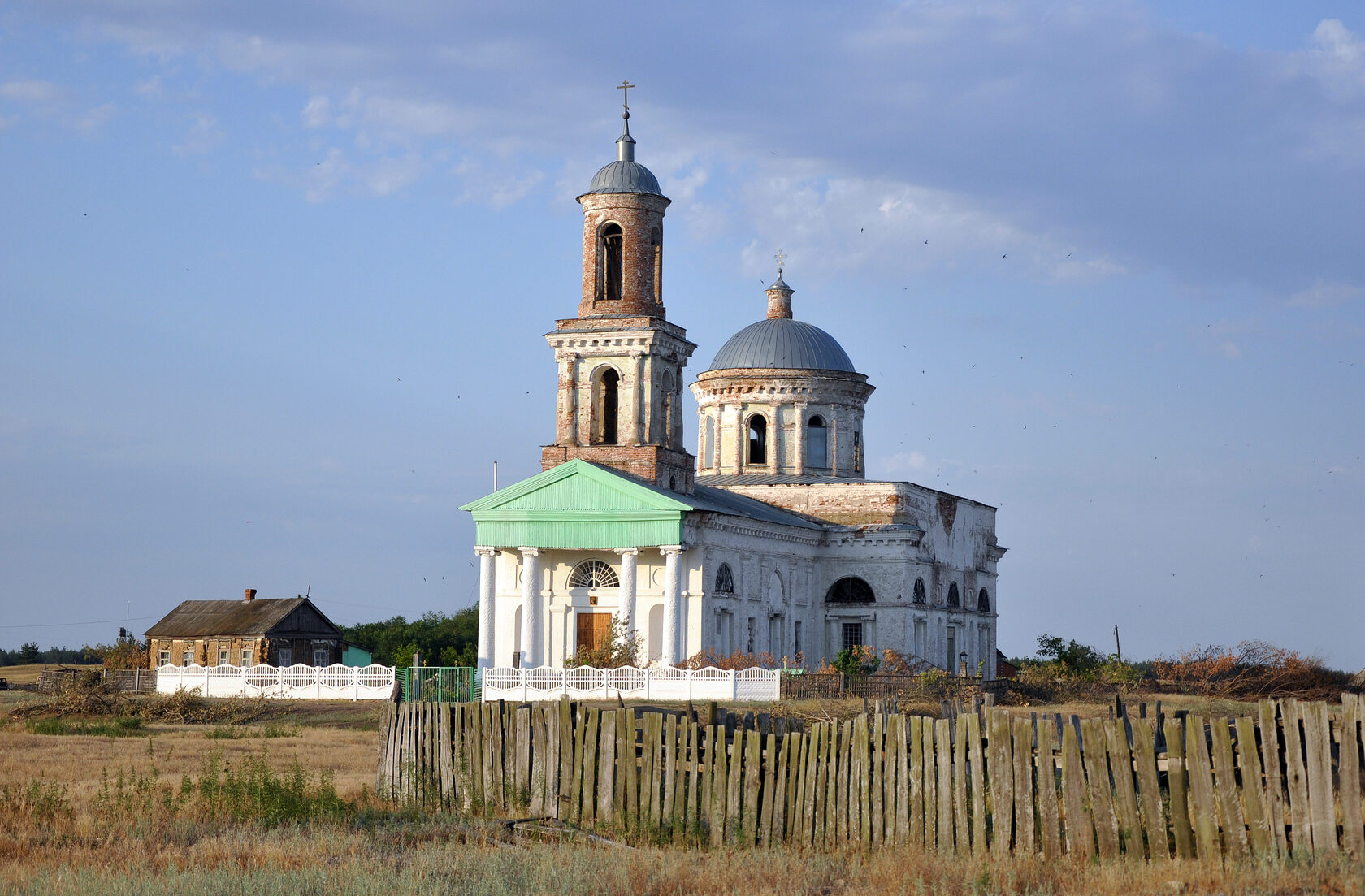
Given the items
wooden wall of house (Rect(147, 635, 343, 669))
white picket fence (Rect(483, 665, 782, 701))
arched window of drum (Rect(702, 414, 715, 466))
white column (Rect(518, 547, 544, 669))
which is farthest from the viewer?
arched window of drum (Rect(702, 414, 715, 466))

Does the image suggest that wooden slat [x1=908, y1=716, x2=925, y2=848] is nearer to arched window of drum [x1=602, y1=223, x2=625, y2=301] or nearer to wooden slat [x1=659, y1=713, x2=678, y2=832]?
wooden slat [x1=659, y1=713, x2=678, y2=832]

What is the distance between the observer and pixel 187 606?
5300 centimetres

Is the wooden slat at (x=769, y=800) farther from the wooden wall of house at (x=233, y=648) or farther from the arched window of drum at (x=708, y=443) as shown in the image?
the arched window of drum at (x=708, y=443)

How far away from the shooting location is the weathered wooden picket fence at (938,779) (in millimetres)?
11727

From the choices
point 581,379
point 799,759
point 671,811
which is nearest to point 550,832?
point 671,811

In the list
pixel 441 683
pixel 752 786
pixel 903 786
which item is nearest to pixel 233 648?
pixel 441 683

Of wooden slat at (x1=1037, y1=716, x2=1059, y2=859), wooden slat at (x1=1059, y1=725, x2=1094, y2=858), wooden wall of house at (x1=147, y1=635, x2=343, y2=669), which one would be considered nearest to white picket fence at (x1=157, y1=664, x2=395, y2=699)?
wooden wall of house at (x1=147, y1=635, x2=343, y2=669)

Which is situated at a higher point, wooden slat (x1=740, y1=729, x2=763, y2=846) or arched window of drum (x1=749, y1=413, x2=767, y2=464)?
arched window of drum (x1=749, y1=413, x2=767, y2=464)

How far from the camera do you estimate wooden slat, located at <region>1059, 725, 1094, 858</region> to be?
12422 mm

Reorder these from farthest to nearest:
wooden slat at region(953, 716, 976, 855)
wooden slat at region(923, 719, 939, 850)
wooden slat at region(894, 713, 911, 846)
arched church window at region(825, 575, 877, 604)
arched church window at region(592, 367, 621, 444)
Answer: arched church window at region(825, 575, 877, 604)
arched church window at region(592, 367, 621, 444)
wooden slat at region(894, 713, 911, 846)
wooden slat at region(923, 719, 939, 850)
wooden slat at region(953, 716, 976, 855)

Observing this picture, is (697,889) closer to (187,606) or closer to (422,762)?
(422,762)

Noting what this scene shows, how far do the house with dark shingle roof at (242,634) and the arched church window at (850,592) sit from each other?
16038 mm

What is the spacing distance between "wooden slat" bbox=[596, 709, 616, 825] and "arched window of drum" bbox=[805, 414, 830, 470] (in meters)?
37.6

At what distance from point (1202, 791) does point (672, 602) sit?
2776 centimetres
